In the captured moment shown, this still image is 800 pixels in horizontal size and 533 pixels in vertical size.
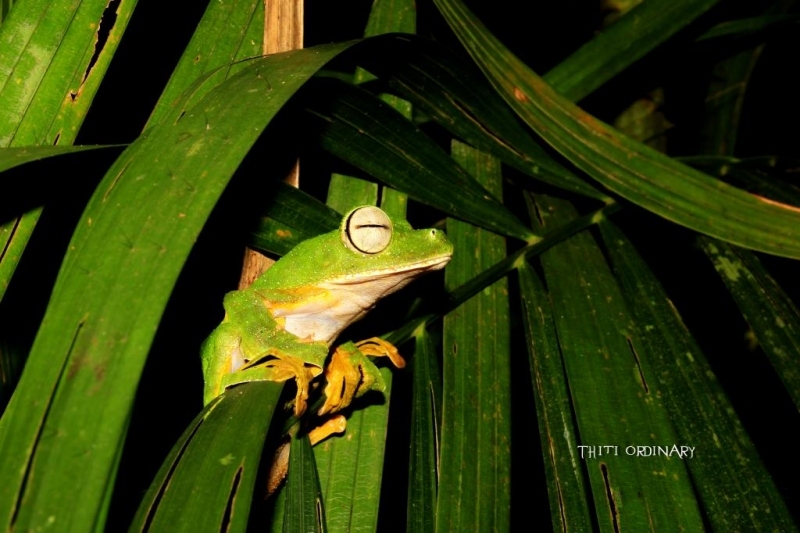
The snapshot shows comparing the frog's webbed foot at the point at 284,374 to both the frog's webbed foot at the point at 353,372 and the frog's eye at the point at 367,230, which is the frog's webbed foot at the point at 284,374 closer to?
the frog's webbed foot at the point at 353,372

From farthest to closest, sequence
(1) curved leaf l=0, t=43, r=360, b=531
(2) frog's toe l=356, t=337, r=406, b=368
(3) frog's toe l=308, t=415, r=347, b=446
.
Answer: (2) frog's toe l=356, t=337, r=406, b=368
(3) frog's toe l=308, t=415, r=347, b=446
(1) curved leaf l=0, t=43, r=360, b=531

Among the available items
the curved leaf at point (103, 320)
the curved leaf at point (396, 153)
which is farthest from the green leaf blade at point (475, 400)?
the curved leaf at point (103, 320)

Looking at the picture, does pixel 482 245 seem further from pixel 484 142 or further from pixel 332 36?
pixel 332 36

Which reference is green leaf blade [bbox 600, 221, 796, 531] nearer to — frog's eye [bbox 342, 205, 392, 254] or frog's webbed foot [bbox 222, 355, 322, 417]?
frog's eye [bbox 342, 205, 392, 254]

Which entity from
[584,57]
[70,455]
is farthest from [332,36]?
→ [70,455]

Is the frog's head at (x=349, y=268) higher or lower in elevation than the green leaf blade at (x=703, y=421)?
higher

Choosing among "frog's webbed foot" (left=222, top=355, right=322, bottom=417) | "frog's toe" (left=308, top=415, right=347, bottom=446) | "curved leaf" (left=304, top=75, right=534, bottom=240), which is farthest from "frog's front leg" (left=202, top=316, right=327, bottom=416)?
"curved leaf" (left=304, top=75, right=534, bottom=240)

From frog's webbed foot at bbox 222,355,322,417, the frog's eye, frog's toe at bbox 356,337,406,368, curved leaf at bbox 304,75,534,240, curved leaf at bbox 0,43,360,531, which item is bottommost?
curved leaf at bbox 0,43,360,531

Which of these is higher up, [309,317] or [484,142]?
[484,142]
